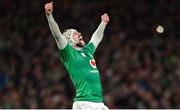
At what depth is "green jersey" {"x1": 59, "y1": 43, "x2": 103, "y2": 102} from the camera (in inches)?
344

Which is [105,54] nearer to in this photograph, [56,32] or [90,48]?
[90,48]

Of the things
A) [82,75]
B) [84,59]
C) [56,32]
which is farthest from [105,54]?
[56,32]

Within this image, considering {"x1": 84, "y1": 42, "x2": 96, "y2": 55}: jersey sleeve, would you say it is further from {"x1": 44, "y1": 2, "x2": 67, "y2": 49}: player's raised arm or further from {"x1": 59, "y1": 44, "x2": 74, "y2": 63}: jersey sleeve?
{"x1": 44, "y1": 2, "x2": 67, "y2": 49}: player's raised arm

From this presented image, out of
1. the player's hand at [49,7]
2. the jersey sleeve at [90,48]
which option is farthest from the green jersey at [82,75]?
the player's hand at [49,7]

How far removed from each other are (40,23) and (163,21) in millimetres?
3250

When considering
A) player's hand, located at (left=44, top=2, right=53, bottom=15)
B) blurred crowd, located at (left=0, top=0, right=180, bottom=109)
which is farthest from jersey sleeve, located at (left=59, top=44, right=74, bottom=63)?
blurred crowd, located at (left=0, top=0, right=180, bottom=109)

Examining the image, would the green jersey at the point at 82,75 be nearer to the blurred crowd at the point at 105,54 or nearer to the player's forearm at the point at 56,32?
the player's forearm at the point at 56,32

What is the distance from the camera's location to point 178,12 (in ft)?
57.7

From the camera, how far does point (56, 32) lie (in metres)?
8.66

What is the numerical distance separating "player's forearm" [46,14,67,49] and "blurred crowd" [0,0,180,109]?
6343mm

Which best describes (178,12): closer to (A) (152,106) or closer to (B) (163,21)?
(B) (163,21)

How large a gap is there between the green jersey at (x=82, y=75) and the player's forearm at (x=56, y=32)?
0.27 ft

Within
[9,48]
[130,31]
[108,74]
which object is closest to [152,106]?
[108,74]

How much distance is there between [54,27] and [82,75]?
725mm
